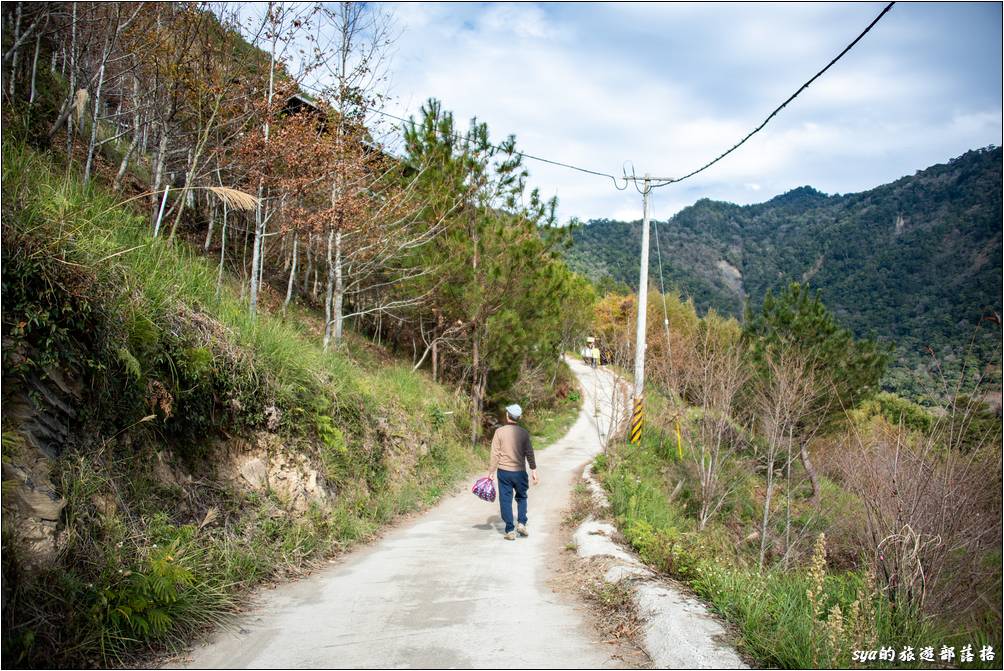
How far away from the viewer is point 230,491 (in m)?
6.02

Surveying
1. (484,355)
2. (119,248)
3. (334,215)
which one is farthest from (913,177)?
(119,248)

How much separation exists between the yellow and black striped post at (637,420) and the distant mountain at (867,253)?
5.48 meters

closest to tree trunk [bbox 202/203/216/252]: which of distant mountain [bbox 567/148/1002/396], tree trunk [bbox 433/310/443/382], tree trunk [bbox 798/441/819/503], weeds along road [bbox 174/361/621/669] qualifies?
tree trunk [bbox 433/310/443/382]

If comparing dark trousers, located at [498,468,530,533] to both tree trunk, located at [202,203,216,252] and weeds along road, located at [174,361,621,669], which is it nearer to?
weeds along road, located at [174,361,621,669]

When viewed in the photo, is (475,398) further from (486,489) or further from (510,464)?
→ (510,464)

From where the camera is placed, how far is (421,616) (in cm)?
468

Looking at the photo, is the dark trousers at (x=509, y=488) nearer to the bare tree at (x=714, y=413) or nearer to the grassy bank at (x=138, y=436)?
the grassy bank at (x=138, y=436)

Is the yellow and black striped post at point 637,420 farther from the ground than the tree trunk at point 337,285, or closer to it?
closer to it

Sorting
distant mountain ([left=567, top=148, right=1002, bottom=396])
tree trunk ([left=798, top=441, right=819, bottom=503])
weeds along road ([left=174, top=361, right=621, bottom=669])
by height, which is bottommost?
tree trunk ([left=798, top=441, right=819, bottom=503])

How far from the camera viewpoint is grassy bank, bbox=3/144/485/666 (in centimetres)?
365

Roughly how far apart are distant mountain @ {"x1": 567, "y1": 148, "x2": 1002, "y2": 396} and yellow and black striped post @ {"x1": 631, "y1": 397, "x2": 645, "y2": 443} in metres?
5.48

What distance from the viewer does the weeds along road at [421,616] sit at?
154 inches

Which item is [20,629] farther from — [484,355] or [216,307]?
[484,355]

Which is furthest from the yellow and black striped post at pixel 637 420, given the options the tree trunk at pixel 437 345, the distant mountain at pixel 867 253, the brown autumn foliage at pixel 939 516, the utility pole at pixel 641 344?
the brown autumn foliage at pixel 939 516
